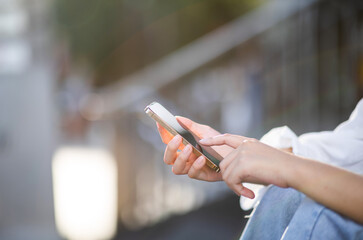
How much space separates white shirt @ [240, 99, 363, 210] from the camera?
1.16 meters

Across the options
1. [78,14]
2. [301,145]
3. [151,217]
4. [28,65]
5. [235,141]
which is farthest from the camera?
[78,14]

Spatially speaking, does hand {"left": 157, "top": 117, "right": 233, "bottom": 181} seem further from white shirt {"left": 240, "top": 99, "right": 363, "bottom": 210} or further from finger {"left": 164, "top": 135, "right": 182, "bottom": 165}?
white shirt {"left": 240, "top": 99, "right": 363, "bottom": 210}

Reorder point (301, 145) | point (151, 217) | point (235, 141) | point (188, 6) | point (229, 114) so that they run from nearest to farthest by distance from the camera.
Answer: point (235, 141) → point (301, 145) → point (151, 217) → point (229, 114) → point (188, 6)

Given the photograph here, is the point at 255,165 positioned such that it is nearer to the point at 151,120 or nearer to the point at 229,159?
the point at 229,159

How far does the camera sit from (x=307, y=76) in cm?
415

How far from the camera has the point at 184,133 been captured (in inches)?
41.7

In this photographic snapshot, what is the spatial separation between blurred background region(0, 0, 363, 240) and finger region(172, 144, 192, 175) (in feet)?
7.12

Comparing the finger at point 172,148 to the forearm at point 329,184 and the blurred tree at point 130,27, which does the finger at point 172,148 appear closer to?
the forearm at point 329,184

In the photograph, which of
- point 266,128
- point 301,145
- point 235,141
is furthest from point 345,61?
point 235,141

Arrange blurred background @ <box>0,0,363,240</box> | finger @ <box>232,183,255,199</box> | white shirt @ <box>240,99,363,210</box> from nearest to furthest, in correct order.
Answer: finger @ <box>232,183,255,199</box>
white shirt @ <box>240,99,363,210</box>
blurred background @ <box>0,0,363,240</box>

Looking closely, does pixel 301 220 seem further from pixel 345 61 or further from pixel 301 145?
pixel 345 61

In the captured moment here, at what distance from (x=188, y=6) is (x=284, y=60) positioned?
390 centimetres

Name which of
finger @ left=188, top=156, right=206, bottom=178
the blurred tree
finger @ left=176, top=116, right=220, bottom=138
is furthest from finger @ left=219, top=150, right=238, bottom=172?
the blurred tree

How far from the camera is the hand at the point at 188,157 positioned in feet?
3.40
